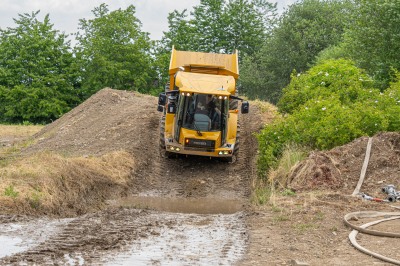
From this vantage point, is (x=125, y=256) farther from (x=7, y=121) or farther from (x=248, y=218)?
(x=7, y=121)

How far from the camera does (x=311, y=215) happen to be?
47.4 feet

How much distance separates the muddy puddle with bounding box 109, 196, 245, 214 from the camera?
18.1 meters

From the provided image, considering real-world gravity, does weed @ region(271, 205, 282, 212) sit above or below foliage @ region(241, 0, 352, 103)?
below

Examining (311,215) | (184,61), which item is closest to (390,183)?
(311,215)

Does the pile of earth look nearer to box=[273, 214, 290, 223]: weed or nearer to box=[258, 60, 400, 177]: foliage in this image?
box=[258, 60, 400, 177]: foliage

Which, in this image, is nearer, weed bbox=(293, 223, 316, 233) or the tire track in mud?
weed bbox=(293, 223, 316, 233)

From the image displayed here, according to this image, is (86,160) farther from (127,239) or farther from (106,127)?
(106,127)

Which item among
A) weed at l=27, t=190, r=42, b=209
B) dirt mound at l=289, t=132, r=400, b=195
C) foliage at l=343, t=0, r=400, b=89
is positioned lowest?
weed at l=27, t=190, r=42, b=209

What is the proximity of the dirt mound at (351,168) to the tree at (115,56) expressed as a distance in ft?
142

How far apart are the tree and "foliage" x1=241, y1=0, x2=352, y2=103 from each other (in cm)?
A: 959

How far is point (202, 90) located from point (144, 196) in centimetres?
413

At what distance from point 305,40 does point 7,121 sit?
2786 centimetres

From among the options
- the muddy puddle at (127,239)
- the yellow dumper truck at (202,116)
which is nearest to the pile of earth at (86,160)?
the muddy puddle at (127,239)

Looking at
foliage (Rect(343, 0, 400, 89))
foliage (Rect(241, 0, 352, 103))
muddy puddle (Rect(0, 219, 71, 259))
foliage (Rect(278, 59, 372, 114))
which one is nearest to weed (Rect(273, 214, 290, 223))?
muddy puddle (Rect(0, 219, 71, 259))
